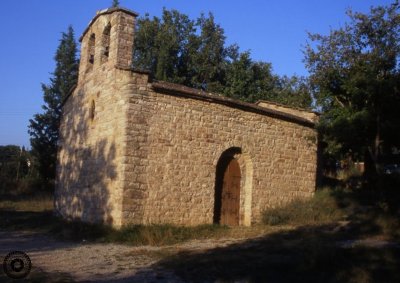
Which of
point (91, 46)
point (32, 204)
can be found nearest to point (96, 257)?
point (91, 46)

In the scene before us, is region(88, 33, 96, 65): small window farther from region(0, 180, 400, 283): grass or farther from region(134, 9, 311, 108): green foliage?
region(134, 9, 311, 108): green foliage

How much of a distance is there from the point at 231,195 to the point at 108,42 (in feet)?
20.5

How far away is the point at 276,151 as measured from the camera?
15.3 m

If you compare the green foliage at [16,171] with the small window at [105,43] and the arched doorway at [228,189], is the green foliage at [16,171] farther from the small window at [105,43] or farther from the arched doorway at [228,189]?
the arched doorway at [228,189]

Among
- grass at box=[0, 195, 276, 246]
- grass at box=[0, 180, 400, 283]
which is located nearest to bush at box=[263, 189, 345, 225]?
grass at box=[0, 180, 400, 283]

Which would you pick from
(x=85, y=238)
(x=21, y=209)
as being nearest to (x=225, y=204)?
(x=85, y=238)

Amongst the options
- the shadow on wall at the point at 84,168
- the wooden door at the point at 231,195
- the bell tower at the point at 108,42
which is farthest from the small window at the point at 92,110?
the wooden door at the point at 231,195

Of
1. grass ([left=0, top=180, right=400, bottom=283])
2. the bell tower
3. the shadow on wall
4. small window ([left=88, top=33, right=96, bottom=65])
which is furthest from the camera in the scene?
small window ([left=88, top=33, right=96, bottom=65])

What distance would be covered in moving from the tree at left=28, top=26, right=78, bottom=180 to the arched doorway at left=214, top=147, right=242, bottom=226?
640 inches

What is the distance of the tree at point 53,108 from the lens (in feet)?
96.3

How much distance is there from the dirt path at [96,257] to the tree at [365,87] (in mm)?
6003

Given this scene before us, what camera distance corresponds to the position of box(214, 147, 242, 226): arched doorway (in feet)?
46.2

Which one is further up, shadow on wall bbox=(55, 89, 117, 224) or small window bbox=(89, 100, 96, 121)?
small window bbox=(89, 100, 96, 121)

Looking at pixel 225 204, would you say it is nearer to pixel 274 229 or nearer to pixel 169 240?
pixel 274 229
